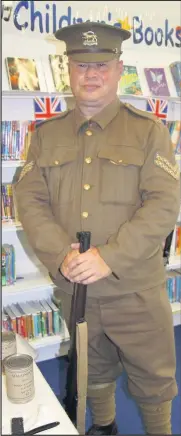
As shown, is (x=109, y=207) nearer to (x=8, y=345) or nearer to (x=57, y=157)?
(x=57, y=157)

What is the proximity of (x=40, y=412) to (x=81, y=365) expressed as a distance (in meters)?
0.26

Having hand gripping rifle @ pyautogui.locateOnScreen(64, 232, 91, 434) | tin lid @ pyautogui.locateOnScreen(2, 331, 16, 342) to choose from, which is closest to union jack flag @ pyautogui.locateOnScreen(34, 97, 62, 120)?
hand gripping rifle @ pyautogui.locateOnScreen(64, 232, 91, 434)

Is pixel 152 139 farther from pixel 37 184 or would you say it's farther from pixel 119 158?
pixel 37 184

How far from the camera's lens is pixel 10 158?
221cm

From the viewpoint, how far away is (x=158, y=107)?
2.62 m

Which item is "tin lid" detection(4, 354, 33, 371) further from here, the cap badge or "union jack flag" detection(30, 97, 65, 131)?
"union jack flag" detection(30, 97, 65, 131)

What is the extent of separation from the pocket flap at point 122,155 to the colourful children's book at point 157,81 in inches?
52.0

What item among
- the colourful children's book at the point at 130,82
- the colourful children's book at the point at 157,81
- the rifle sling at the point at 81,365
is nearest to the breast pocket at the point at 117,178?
the rifle sling at the point at 81,365

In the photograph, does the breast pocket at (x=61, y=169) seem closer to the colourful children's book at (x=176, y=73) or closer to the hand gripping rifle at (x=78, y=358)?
the hand gripping rifle at (x=78, y=358)

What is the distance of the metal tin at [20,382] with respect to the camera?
3.31 feet

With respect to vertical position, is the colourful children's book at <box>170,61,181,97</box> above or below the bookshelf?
above

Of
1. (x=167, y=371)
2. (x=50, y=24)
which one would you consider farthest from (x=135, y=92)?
(x=167, y=371)

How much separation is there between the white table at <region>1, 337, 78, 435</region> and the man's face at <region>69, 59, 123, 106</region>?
0.81 meters

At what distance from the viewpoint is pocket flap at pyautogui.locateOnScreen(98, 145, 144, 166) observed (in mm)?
1322
